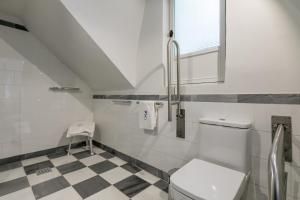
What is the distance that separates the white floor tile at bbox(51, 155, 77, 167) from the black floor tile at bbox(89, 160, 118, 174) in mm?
425

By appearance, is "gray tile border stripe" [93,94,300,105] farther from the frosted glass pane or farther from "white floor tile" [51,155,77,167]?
"white floor tile" [51,155,77,167]

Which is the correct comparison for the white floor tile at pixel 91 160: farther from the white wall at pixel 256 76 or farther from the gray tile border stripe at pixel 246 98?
the gray tile border stripe at pixel 246 98

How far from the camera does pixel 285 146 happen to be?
106cm

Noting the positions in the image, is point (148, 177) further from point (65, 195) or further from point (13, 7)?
point (13, 7)

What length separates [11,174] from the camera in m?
1.88

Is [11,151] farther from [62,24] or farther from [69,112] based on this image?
[62,24]

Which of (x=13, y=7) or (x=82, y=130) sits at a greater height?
(x=13, y=7)

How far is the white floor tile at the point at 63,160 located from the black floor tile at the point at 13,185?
0.40m

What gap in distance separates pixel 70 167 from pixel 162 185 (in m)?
1.22

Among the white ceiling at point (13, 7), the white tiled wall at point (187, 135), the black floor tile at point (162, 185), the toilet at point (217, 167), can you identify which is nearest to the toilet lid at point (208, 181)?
the toilet at point (217, 167)

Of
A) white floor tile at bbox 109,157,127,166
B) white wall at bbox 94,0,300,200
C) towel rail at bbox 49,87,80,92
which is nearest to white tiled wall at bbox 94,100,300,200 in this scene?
white wall at bbox 94,0,300,200

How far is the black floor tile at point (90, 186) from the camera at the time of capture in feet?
5.11

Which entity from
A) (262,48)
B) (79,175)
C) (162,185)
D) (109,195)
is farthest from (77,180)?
(262,48)

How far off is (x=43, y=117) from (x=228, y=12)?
8.94 ft
